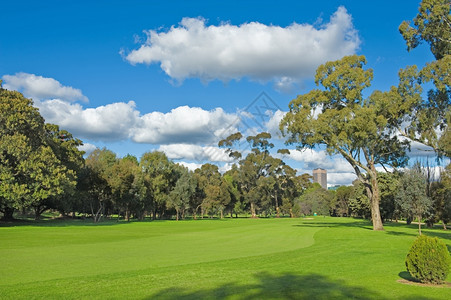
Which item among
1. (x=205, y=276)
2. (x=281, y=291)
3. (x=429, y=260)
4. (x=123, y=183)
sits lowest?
(x=205, y=276)

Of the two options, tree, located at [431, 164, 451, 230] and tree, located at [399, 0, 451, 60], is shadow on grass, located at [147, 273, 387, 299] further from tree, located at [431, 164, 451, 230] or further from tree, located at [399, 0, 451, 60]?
A: tree, located at [431, 164, 451, 230]

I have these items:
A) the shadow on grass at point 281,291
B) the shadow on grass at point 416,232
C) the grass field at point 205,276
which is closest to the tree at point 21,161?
the grass field at point 205,276

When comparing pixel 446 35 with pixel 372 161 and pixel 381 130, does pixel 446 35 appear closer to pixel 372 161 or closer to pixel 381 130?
pixel 381 130

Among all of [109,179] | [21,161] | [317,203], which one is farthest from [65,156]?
[317,203]

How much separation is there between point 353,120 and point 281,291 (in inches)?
1208

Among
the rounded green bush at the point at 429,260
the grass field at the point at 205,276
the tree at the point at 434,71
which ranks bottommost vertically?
the grass field at the point at 205,276

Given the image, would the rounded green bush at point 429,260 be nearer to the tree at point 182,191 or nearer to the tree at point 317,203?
the tree at point 182,191

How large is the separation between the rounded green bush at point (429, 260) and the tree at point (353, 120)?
1071 inches

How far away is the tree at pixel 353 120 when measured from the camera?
37.7 metres

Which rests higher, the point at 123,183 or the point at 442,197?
the point at 123,183

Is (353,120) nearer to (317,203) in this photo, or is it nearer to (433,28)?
(433,28)

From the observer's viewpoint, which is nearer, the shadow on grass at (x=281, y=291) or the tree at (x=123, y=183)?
the shadow on grass at (x=281, y=291)

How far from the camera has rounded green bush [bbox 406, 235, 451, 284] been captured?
36.6 feet

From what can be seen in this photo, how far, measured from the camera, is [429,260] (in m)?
11.3
